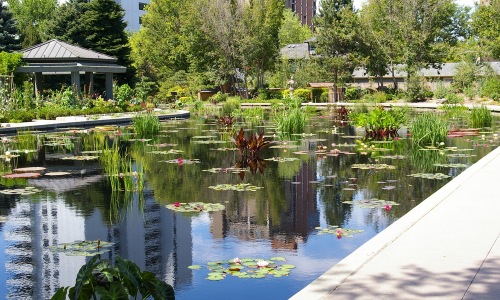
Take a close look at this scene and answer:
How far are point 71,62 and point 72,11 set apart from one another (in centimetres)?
1688

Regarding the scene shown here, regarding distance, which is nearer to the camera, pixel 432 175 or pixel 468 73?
pixel 432 175

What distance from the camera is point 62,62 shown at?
122 ft

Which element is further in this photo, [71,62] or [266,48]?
[266,48]

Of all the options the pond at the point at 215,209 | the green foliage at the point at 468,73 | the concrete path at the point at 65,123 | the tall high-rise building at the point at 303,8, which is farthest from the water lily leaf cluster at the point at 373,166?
the tall high-rise building at the point at 303,8

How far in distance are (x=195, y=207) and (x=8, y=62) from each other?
2654cm

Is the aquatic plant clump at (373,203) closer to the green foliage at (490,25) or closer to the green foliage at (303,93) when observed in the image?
the green foliage at (303,93)

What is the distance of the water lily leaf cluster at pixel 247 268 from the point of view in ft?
20.7

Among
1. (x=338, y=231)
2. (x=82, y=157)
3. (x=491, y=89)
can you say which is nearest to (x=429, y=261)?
(x=338, y=231)

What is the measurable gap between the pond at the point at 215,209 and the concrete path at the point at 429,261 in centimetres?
52

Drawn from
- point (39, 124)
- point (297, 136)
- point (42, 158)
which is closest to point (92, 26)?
point (39, 124)

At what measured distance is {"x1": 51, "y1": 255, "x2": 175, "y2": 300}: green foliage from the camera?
14.1 ft

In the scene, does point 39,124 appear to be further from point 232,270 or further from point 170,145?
point 232,270

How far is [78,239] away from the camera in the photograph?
7.81 m

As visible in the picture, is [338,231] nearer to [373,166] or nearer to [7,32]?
[373,166]
